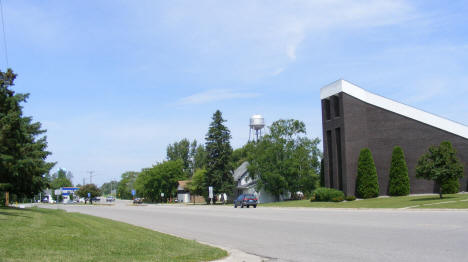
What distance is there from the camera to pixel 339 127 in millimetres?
43906

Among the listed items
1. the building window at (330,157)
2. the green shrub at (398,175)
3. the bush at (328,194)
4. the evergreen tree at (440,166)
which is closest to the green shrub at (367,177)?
the green shrub at (398,175)

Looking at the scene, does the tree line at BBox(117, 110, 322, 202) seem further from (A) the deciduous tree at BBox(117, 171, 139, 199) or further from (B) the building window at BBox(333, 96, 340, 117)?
(A) the deciduous tree at BBox(117, 171, 139, 199)

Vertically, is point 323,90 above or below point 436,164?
above

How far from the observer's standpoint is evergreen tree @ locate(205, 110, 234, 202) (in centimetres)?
6775

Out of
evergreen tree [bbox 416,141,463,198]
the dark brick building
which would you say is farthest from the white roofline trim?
evergreen tree [bbox 416,141,463,198]

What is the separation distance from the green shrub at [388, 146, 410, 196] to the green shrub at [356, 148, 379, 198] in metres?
1.46

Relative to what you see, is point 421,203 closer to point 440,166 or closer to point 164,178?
point 440,166

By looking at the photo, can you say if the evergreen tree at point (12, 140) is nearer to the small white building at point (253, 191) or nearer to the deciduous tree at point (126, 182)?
the small white building at point (253, 191)

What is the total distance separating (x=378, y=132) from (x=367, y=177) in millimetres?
4959

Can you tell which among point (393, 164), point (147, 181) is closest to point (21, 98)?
point (393, 164)

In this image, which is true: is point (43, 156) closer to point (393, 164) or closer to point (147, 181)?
point (393, 164)

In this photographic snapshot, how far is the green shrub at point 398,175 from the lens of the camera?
1583 inches

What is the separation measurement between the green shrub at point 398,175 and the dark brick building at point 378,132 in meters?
0.84

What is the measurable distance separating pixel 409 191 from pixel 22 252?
37.8 meters
